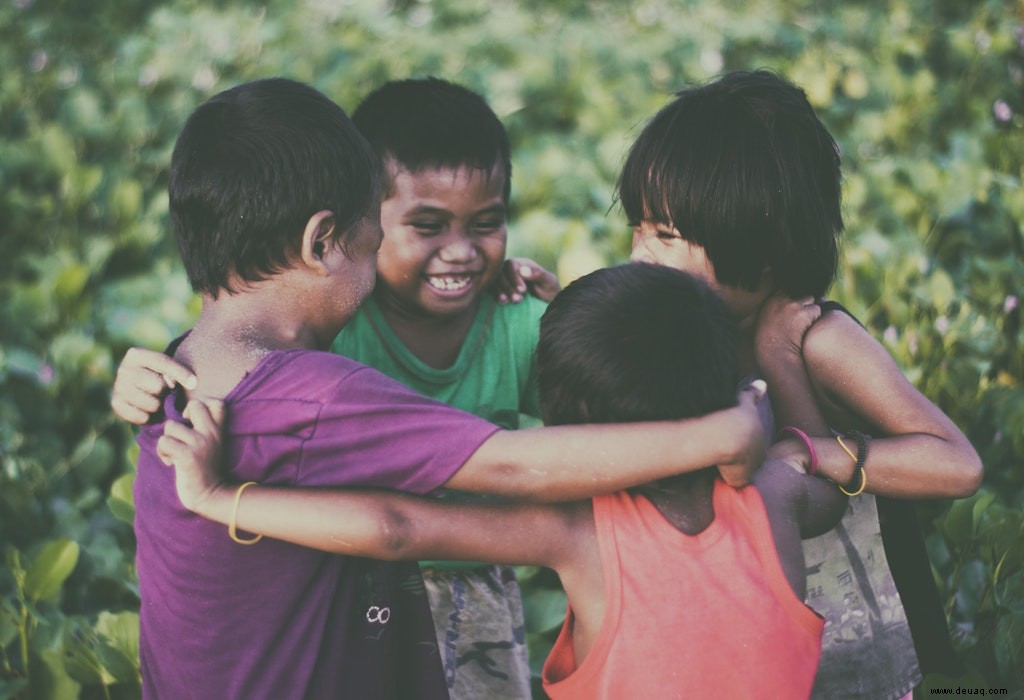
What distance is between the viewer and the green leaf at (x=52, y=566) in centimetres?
256

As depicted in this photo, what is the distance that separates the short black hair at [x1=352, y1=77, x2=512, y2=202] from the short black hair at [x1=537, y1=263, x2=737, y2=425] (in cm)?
74

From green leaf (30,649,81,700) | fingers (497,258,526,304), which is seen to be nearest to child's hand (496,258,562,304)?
fingers (497,258,526,304)

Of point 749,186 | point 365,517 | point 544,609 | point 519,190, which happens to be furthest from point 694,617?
point 519,190

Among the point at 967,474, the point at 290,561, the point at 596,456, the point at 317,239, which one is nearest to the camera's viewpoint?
the point at 596,456

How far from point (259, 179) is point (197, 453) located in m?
0.43

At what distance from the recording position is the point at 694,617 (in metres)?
1.56

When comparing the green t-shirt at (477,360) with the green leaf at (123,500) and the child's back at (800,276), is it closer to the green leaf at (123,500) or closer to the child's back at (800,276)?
the child's back at (800,276)

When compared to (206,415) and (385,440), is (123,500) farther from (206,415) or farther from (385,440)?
(385,440)

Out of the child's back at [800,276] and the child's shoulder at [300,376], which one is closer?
the child's shoulder at [300,376]

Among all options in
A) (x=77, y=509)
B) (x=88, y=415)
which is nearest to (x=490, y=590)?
(x=77, y=509)

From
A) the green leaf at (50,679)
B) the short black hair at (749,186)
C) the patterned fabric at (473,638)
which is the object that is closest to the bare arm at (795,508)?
the short black hair at (749,186)

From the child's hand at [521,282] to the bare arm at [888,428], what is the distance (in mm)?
666

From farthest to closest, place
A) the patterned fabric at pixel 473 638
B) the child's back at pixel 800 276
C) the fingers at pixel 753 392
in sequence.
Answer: the patterned fabric at pixel 473 638
the child's back at pixel 800 276
the fingers at pixel 753 392

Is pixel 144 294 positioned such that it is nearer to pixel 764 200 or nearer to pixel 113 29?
pixel 764 200
